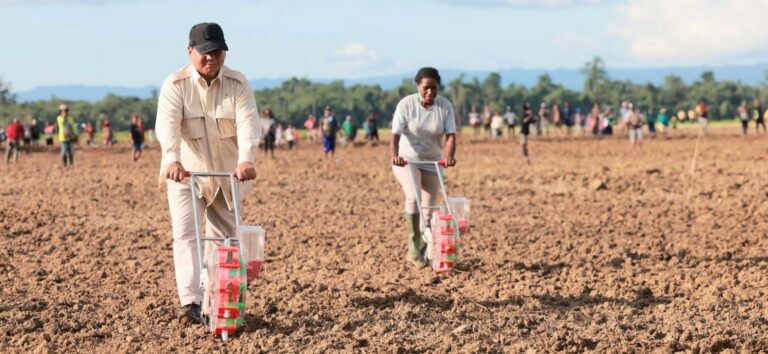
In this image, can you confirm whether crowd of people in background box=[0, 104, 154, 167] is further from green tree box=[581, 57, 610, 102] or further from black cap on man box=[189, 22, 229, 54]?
green tree box=[581, 57, 610, 102]

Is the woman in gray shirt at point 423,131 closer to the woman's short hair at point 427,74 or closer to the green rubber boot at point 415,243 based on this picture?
the woman's short hair at point 427,74

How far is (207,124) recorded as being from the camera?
7.42m

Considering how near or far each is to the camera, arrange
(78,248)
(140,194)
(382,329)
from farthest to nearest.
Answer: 1. (140,194)
2. (78,248)
3. (382,329)

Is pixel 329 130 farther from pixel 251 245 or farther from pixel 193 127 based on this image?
pixel 251 245

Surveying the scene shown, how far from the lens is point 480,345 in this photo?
7055 millimetres

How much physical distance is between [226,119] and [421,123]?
3.03 metres

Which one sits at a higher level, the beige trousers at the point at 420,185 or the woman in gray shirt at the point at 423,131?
the woman in gray shirt at the point at 423,131

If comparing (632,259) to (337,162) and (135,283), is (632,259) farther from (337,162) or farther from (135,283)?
(337,162)

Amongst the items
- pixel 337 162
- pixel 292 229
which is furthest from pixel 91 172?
pixel 292 229

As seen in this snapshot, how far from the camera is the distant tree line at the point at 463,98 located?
423 ft

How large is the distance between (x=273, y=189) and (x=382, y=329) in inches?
507

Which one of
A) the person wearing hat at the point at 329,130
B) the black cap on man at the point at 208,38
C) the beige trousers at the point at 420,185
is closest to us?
the black cap on man at the point at 208,38

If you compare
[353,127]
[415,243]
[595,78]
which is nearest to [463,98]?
[595,78]

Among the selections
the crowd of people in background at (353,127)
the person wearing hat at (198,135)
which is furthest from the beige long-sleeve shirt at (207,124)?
the crowd of people in background at (353,127)
